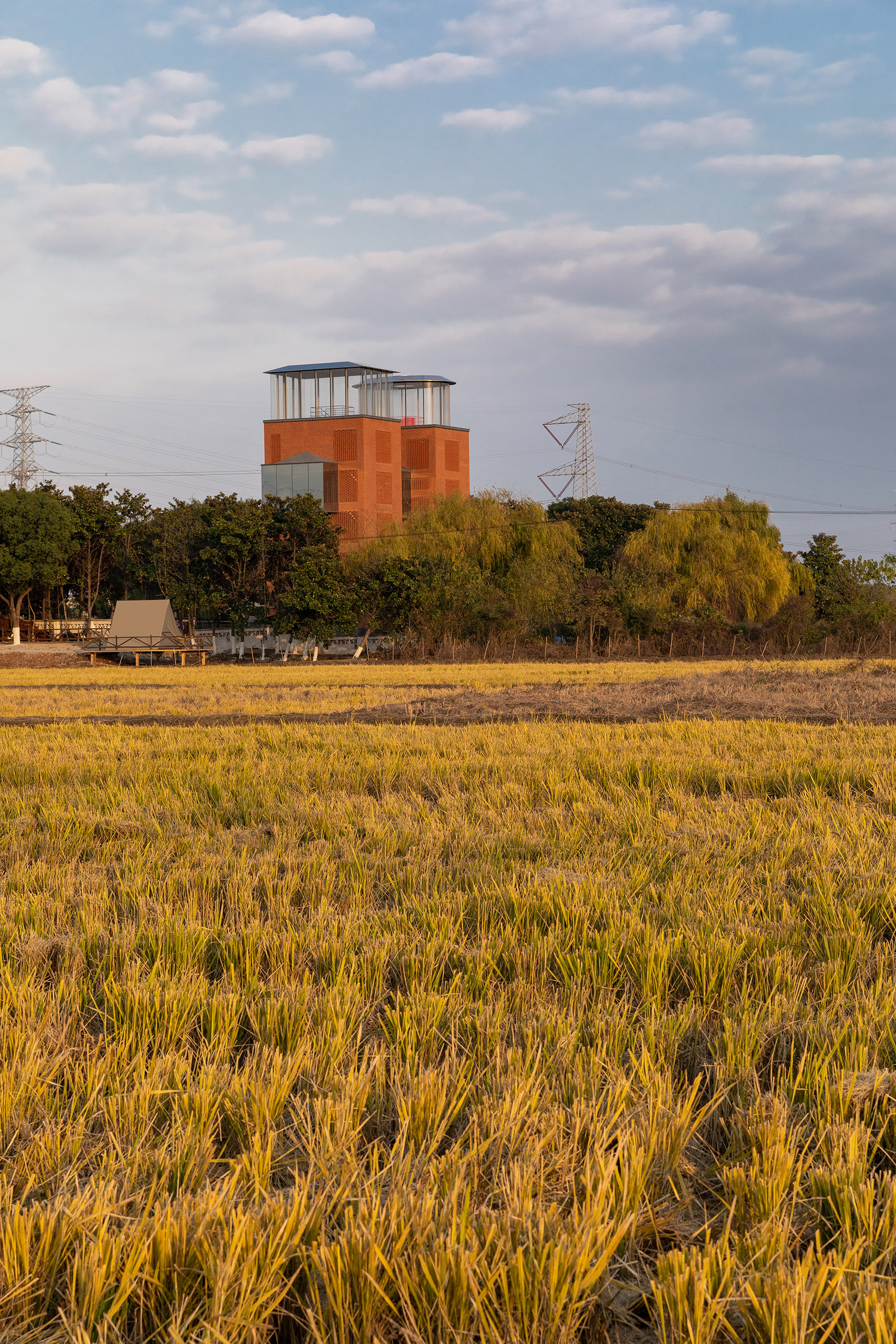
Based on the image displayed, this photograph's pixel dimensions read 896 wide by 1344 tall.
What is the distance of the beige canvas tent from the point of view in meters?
44.9

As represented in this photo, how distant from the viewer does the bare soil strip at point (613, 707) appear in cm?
1500

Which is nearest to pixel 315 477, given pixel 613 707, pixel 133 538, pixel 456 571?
pixel 133 538

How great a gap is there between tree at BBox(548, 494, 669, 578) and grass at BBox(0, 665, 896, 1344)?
49.7 m

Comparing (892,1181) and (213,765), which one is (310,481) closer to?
(213,765)

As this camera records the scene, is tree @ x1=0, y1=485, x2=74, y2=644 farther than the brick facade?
No

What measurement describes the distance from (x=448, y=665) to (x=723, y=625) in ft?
40.4

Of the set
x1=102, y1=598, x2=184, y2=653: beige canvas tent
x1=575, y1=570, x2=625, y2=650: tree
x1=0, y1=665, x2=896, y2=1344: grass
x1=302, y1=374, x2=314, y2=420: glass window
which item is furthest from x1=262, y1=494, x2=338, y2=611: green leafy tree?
x1=0, y1=665, x2=896, y2=1344: grass

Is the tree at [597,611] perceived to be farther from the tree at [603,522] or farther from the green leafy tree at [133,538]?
the green leafy tree at [133,538]

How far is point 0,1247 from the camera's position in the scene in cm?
187

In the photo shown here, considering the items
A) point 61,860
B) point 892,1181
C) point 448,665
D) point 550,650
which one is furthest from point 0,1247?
point 550,650

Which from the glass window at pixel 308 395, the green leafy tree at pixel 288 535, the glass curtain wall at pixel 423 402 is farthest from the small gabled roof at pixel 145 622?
the glass curtain wall at pixel 423 402

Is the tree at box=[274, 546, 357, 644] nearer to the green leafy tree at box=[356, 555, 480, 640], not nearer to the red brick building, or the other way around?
the green leafy tree at box=[356, 555, 480, 640]

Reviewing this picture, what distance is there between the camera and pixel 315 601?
42.7 m

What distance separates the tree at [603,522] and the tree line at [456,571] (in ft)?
7.92
